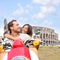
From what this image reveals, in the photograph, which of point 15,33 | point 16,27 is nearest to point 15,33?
point 15,33

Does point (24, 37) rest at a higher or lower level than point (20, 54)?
higher

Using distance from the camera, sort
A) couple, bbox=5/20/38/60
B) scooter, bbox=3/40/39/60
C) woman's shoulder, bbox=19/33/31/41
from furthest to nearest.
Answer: woman's shoulder, bbox=19/33/31/41, couple, bbox=5/20/38/60, scooter, bbox=3/40/39/60

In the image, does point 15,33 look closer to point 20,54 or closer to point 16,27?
point 16,27

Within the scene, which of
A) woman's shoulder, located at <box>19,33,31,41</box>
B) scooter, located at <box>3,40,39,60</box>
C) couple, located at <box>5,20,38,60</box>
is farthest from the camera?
woman's shoulder, located at <box>19,33,31,41</box>

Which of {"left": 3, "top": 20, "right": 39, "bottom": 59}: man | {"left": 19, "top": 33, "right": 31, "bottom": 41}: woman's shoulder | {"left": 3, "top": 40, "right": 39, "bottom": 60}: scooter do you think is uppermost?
{"left": 3, "top": 20, "right": 39, "bottom": 59}: man

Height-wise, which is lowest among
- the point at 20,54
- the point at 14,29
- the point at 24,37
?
the point at 20,54

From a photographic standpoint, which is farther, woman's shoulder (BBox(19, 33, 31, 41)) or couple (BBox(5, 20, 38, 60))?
woman's shoulder (BBox(19, 33, 31, 41))

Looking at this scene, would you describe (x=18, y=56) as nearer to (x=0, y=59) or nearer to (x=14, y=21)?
(x=0, y=59)

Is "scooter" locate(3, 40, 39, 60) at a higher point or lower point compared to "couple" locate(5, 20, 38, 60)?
lower

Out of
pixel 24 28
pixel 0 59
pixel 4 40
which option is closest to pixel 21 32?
pixel 24 28

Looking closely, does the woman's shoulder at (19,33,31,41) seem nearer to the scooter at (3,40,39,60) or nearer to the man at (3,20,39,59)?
the man at (3,20,39,59)

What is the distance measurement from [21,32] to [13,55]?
1806mm

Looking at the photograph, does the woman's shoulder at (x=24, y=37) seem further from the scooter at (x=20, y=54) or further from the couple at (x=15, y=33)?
the scooter at (x=20, y=54)

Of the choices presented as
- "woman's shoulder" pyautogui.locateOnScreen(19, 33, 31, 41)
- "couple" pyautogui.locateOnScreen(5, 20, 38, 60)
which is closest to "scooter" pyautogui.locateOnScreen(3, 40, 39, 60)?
"couple" pyautogui.locateOnScreen(5, 20, 38, 60)
